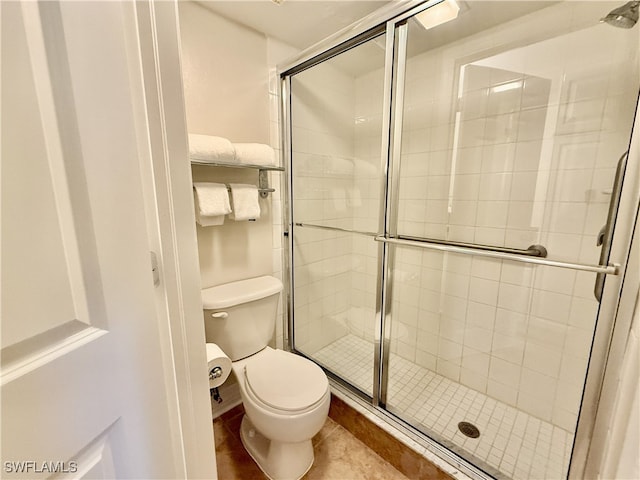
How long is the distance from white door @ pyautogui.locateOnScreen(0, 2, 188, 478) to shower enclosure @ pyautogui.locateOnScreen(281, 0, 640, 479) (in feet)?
3.70

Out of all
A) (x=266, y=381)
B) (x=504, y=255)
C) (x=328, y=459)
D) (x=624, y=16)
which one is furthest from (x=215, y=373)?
(x=624, y=16)

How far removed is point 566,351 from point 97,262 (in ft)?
6.30

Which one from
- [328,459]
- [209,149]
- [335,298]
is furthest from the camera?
[335,298]

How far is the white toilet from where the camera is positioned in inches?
44.3

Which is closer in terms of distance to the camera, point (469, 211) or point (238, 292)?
point (238, 292)

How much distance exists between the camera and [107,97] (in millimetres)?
422

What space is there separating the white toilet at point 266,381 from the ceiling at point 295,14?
1339 mm

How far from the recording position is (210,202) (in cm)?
127

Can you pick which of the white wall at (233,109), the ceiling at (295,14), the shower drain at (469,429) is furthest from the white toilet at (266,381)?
the ceiling at (295,14)

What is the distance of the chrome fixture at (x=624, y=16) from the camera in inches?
40.6

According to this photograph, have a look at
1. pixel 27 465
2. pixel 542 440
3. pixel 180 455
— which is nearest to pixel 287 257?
pixel 180 455

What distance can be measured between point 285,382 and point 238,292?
1.59 feet

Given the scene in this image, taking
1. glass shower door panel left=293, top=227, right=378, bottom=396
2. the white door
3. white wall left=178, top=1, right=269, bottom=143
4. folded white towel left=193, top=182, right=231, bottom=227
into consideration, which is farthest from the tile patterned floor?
white wall left=178, top=1, right=269, bottom=143

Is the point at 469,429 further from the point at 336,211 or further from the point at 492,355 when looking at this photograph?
the point at 336,211
